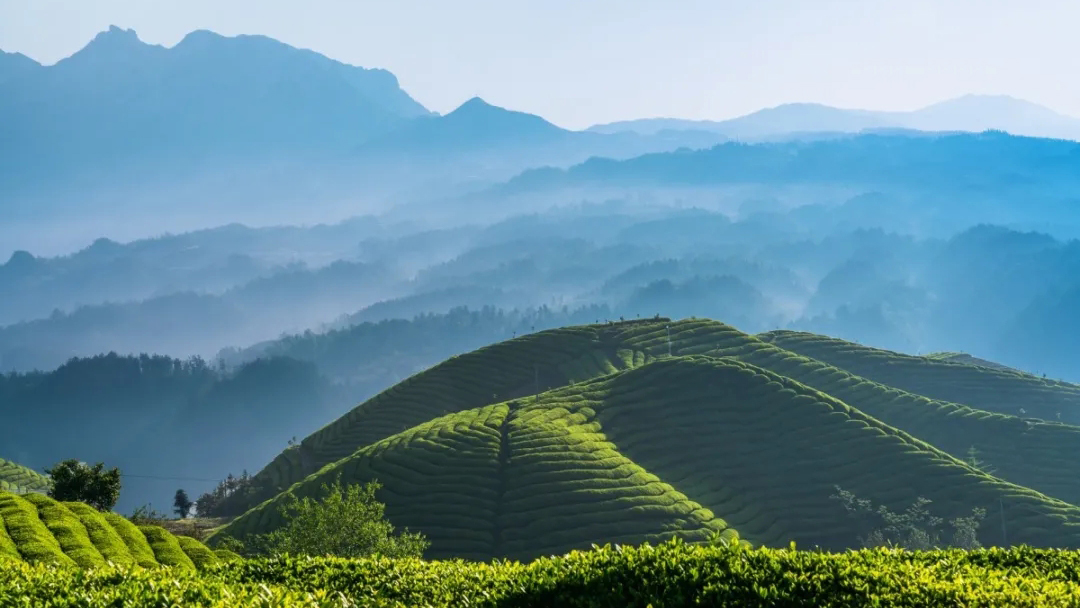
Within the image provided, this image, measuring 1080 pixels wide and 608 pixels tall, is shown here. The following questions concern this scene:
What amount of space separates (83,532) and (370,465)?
193ft

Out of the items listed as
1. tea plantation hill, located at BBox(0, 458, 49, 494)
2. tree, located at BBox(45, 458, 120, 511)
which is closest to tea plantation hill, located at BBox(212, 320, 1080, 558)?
tree, located at BBox(45, 458, 120, 511)

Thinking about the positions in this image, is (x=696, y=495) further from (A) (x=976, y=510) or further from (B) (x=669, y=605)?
(B) (x=669, y=605)

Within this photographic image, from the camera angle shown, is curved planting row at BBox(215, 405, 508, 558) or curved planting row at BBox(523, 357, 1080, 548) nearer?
curved planting row at BBox(215, 405, 508, 558)

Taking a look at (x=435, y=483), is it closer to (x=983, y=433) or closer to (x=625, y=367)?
(x=625, y=367)

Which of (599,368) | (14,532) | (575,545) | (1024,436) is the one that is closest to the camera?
(14,532)

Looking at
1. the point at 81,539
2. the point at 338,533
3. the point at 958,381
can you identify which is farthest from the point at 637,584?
the point at 958,381

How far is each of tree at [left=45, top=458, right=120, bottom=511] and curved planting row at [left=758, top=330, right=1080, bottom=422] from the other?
4904 inches

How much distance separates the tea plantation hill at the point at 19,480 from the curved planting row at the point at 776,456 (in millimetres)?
92024

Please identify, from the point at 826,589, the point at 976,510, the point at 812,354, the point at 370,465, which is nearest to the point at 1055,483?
the point at 976,510

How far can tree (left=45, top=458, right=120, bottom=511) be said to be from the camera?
80625mm

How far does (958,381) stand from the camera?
168 m

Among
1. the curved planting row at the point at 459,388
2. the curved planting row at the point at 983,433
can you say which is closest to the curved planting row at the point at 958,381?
the curved planting row at the point at 983,433

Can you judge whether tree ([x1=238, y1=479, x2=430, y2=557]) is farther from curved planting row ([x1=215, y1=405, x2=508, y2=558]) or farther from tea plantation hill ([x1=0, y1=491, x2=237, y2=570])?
curved planting row ([x1=215, y1=405, x2=508, y2=558])

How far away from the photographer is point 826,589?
13.8 metres
